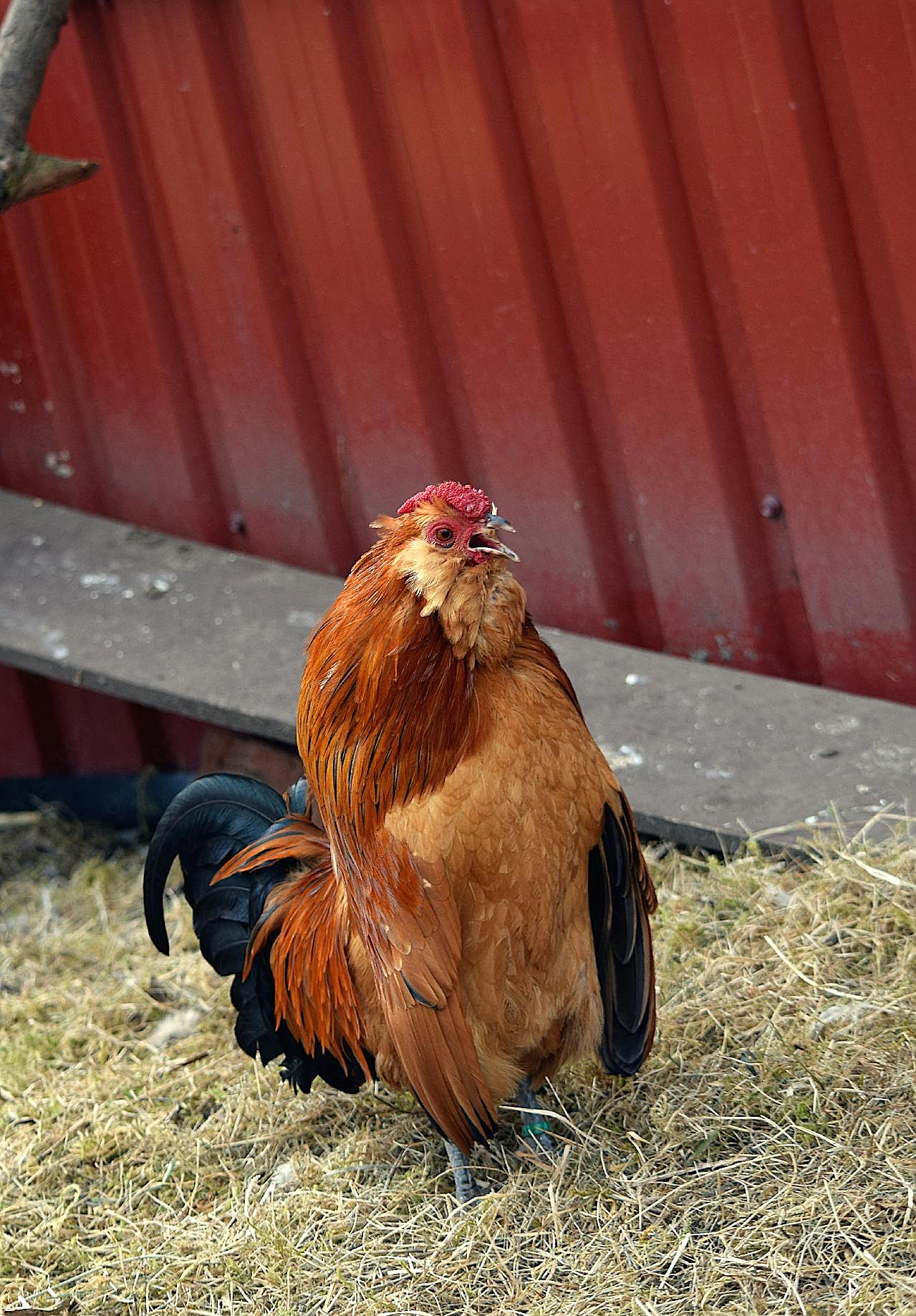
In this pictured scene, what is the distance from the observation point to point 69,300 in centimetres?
448

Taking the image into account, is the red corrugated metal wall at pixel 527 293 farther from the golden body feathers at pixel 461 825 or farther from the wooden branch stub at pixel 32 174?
the golden body feathers at pixel 461 825

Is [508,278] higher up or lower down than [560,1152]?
higher up

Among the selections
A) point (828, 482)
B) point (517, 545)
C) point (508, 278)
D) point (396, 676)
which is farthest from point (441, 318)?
point (396, 676)

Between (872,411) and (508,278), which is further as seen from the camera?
(508,278)

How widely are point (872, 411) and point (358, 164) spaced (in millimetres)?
1580

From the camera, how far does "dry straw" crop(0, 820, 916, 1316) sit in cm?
250

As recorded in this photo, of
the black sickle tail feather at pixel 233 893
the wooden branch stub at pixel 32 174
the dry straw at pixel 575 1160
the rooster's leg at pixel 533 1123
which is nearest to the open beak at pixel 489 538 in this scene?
the black sickle tail feather at pixel 233 893

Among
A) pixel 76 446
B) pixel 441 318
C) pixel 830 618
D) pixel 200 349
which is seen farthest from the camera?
pixel 76 446

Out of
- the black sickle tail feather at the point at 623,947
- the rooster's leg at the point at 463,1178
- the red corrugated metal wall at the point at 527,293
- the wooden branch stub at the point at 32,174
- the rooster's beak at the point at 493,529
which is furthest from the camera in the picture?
the wooden branch stub at the point at 32,174

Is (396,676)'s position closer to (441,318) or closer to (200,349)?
(441,318)

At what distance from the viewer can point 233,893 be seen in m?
2.97

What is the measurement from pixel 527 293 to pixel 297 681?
1.26m

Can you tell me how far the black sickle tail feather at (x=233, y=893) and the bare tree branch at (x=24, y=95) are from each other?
1.67 meters

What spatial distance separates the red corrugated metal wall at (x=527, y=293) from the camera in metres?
3.31
